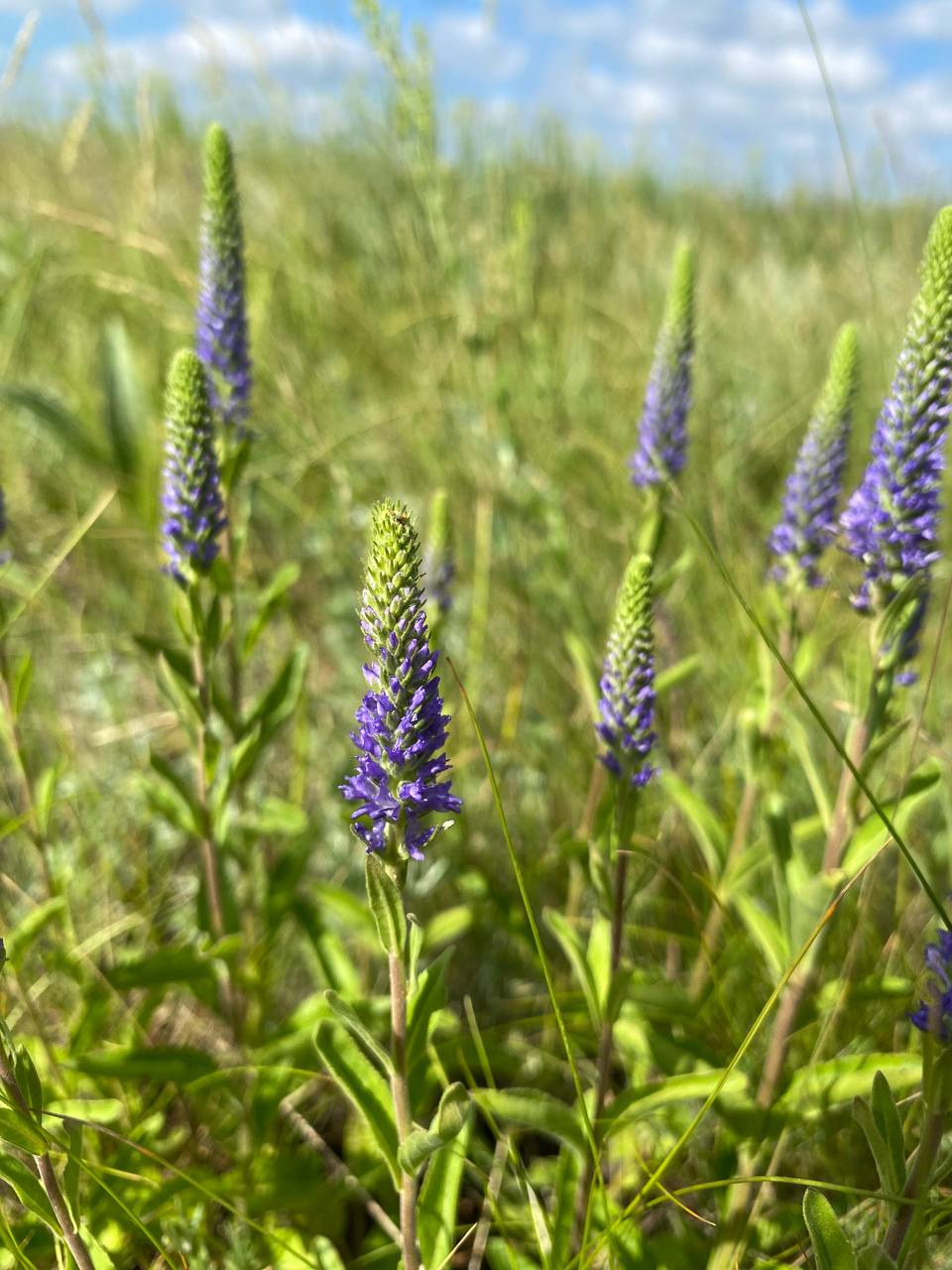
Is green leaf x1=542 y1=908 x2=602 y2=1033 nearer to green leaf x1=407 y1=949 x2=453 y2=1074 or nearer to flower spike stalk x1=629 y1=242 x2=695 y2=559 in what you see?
green leaf x1=407 y1=949 x2=453 y2=1074

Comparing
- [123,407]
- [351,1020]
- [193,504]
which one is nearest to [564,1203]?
[351,1020]

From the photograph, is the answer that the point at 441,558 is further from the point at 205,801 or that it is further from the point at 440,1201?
the point at 440,1201

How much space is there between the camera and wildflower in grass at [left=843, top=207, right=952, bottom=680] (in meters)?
1.94

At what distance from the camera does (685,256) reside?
284 centimetres

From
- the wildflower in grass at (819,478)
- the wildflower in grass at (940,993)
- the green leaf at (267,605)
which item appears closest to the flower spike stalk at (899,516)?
the wildflower in grass at (819,478)

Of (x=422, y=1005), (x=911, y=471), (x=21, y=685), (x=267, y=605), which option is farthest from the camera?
(x=267, y=605)

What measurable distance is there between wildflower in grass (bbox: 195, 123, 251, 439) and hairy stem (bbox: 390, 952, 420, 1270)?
1691 mm

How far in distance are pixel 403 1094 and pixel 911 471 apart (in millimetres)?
1591

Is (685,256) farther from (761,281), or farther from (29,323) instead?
(761,281)

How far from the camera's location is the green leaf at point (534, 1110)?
1888 millimetres

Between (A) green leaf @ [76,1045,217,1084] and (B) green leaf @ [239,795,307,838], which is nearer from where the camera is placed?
(A) green leaf @ [76,1045,217,1084]

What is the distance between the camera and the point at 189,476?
2129 millimetres

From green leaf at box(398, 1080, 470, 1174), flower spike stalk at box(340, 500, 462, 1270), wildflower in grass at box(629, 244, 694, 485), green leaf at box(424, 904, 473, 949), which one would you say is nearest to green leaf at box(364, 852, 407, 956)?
flower spike stalk at box(340, 500, 462, 1270)

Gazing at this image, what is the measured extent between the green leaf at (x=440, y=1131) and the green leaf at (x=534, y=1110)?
1.22ft
